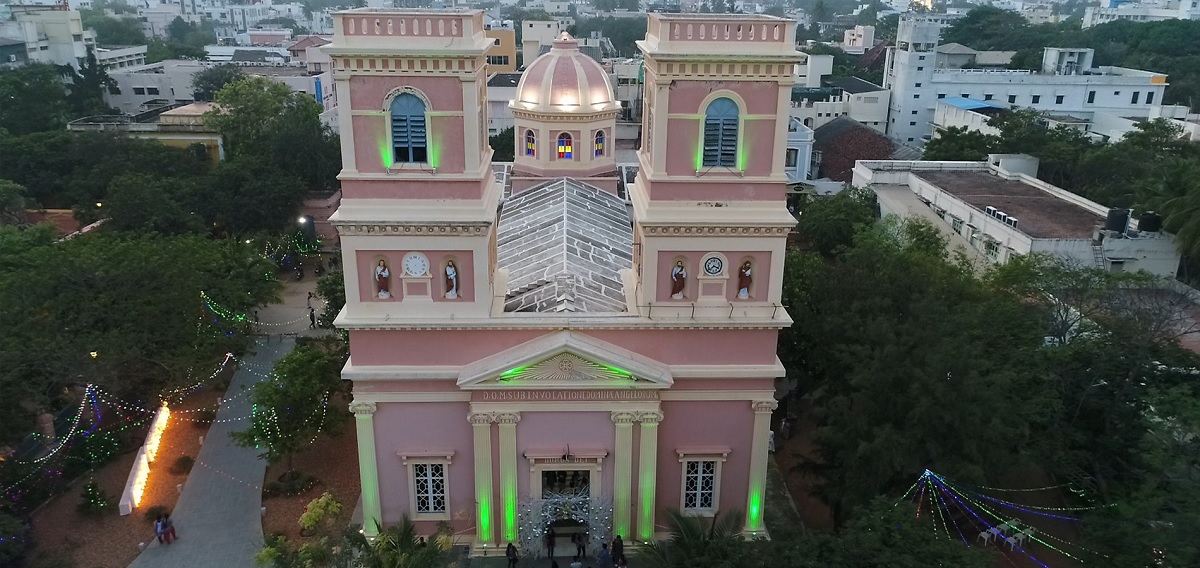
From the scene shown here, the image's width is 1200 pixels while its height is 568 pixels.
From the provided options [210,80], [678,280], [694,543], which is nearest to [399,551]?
[694,543]

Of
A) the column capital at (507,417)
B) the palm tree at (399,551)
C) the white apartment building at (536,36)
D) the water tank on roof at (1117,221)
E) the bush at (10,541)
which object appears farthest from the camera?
the white apartment building at (536,36)

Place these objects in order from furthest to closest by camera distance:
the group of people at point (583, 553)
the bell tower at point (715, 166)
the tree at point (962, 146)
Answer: the tree at point (962, 146) → the group of people at point (583, 553) → the bell tower at point (715, 166)

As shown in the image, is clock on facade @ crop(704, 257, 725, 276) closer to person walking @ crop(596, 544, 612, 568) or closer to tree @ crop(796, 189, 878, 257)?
person walking @ crop(596, 544, 612, 568)

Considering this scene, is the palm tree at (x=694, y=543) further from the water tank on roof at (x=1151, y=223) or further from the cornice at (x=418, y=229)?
the water tank on roof at (x=1151, y=223)

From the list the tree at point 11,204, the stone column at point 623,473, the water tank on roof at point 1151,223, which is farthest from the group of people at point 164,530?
the water tank on roof at point 1151,223

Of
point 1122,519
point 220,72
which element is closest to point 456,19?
point 1122,519

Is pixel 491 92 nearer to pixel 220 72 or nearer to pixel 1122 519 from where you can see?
pixel 220 72

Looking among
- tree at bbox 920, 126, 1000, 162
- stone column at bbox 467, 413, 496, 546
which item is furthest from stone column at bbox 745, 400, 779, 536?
tree at bbox 920, 126, 1000, 162
